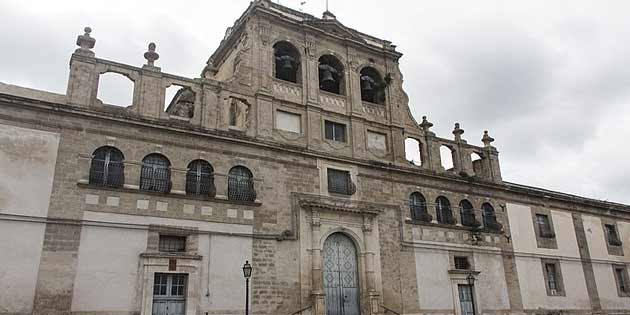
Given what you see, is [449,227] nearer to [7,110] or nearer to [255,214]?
[255,214]

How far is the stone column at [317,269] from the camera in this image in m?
17.8

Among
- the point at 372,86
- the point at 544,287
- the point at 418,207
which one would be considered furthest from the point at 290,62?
the point at 544,287

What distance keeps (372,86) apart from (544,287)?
1282 centimetres

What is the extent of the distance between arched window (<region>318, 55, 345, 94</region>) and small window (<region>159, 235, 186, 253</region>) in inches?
373

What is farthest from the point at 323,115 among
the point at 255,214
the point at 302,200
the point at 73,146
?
the point at 73,146

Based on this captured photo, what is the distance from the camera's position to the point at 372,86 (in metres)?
23.3

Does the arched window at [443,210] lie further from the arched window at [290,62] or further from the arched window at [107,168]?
the arched window at [107,168]

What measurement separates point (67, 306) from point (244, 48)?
11.4 meters

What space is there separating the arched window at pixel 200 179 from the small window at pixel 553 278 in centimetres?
1747

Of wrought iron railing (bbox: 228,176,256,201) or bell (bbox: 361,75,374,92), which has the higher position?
bell (bbox: 361,75,374,92)

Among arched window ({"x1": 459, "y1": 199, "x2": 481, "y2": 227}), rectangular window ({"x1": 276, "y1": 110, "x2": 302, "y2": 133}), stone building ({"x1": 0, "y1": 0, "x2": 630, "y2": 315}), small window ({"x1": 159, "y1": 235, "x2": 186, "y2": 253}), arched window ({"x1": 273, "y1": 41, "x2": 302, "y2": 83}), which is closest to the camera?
stone building ({"x1": 0, "y1": 0, "x2": 630, "y2": 315})

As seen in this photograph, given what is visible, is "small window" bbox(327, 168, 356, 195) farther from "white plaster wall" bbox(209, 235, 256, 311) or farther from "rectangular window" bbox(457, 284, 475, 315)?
"rectangular window" bbox(457, 284, 475, 315)

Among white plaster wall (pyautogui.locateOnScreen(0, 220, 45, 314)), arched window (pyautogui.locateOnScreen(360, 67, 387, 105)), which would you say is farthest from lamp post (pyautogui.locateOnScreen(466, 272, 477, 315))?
white plaster wall (pyautogui.locateOnScreen(0, 220, 45, 314))

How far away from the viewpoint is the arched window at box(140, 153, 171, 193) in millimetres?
16422
